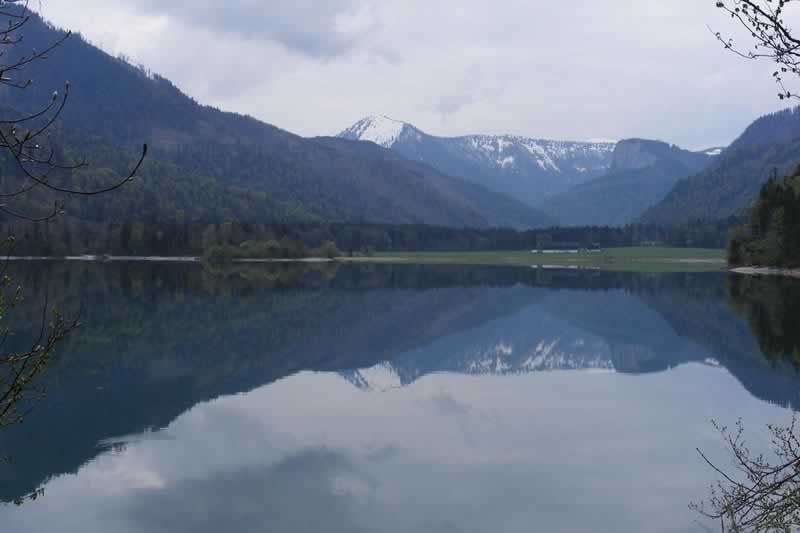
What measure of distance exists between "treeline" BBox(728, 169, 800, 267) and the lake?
126 ft

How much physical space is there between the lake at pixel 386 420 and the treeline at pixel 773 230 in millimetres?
38436

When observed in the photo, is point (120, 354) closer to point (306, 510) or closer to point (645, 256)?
point (306, 510)

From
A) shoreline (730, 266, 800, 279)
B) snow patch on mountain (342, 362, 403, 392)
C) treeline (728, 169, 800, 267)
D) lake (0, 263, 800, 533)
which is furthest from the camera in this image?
shoreline (730, 266, 800, 279)

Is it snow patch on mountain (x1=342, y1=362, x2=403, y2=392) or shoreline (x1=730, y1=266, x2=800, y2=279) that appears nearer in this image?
snow patch on mountain (x1=342, y1=362, x2=403, y2=392)

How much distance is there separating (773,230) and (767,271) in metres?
8.21

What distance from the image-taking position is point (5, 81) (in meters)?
6.17

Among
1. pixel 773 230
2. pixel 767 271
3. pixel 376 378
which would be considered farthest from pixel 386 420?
pixel 767 271

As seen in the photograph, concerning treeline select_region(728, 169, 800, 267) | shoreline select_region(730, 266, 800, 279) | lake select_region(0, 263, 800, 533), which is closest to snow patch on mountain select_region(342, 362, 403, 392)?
lake select_region(0, 263, 800, 533)

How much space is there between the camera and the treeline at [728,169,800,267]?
86.5 m

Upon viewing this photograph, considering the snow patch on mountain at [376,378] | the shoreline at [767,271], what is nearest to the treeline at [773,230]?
the shoreline at [767,271]

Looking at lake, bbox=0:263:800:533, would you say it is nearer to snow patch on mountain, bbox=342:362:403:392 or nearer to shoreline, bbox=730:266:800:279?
snow patch on mountain, bbox=342:362:403:392

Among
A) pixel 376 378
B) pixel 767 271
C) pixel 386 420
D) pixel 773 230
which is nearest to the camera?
pixel 386 420

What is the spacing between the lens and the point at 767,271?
319 feet

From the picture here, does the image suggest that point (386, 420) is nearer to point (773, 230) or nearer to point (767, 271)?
point (773, 230)
